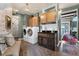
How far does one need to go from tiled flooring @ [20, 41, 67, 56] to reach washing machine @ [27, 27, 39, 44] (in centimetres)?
6

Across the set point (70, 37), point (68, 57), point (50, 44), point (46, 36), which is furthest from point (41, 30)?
point (68, 57)

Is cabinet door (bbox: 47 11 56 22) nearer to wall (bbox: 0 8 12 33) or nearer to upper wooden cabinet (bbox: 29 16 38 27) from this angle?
upper wooden cabinet (bbox: 29 16 38 27)

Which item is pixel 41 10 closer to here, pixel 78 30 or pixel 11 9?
pixel 11 9

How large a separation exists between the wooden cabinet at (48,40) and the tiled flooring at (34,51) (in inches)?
2.6

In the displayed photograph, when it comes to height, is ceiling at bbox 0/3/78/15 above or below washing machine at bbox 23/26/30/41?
above

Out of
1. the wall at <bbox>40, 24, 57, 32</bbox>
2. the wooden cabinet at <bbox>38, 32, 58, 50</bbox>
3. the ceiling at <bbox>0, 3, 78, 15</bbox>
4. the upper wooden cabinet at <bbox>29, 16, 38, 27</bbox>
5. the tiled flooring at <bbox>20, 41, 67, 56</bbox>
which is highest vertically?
the ceiling at <bbox>0, 3, 78, 15</bbox>

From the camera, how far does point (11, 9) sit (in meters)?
1.71

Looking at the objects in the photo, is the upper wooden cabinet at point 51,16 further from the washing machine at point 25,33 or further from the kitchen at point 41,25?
the washing machine at point 25,33

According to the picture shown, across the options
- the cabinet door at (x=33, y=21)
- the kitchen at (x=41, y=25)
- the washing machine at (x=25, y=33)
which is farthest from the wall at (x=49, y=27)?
the washing machine at (x=25, y=33)

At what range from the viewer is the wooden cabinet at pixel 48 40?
5.63 feet

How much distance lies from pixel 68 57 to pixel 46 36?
47cm

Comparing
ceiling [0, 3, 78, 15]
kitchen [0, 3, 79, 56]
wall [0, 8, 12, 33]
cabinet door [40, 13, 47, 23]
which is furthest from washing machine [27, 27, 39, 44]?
wall [0, 8, 12, 33]

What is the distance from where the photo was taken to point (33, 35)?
1.80 metres

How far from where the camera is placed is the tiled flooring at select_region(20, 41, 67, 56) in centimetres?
173
